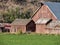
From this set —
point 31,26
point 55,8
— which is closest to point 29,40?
point 31,26

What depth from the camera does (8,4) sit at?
104375 millimetres

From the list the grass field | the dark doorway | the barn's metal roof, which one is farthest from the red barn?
the grass field

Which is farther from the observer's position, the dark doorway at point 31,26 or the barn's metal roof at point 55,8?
the dark doorway at point 31,26

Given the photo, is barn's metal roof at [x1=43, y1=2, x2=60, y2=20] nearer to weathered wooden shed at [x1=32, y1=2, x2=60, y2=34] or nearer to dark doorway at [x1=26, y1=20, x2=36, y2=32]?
weathered wooden shed at [x1=32, y1=2, x2=60, y2=34]

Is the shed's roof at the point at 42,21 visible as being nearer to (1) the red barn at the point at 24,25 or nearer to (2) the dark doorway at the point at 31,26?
(2) the dark doorway at the point at 31,26

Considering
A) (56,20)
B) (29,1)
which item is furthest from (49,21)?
(29,1)

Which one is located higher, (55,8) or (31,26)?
(55,8)

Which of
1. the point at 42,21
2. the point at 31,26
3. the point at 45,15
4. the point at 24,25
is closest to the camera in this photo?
the point at 42,21

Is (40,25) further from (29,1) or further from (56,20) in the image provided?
(29,1)

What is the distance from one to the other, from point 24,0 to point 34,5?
8.53m

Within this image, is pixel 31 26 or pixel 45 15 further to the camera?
pixel 45 15

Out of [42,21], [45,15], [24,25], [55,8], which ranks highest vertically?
[55,8]

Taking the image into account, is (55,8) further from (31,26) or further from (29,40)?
(29,40)

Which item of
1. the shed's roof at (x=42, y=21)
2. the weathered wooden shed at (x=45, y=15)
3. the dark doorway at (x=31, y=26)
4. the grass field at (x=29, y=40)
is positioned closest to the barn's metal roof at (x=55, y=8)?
the weathered wooden shed at (x=45, y=15)
